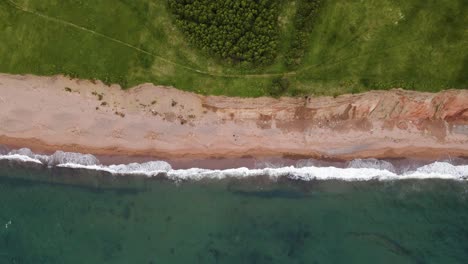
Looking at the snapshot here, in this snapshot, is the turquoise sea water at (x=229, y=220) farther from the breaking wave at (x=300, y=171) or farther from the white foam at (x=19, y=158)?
the white foam at (x=19, y=158)

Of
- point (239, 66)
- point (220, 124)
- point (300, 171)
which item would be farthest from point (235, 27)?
point (300, 171)

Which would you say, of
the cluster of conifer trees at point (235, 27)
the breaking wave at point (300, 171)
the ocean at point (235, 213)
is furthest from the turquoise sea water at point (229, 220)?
the cluster of conifer trees at point (235, 27)

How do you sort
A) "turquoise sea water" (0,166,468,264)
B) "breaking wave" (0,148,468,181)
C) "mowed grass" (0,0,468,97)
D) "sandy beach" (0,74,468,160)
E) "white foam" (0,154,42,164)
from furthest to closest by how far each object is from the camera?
1. "white foam" (0,154,42,164)
2. "breaking wave" (0,148,468,181)
3. "sandy beach" (0,74,468,160)
4. "turquoise sea water" (0,166,468,264)
5. "mowed grass" (0,0,468,97)

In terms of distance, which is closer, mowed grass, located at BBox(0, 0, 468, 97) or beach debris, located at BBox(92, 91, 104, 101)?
mowed grass, located at BBox(0, 0, 468, 97)

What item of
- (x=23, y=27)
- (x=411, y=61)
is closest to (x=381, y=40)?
(x=411, y=61)

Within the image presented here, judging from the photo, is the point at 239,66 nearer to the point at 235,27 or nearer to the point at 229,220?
the point at 235,27

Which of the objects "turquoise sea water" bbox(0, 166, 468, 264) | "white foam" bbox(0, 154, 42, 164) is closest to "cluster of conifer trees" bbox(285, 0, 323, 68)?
"turquoise sea water" bbox(0, 166, 468, 264)

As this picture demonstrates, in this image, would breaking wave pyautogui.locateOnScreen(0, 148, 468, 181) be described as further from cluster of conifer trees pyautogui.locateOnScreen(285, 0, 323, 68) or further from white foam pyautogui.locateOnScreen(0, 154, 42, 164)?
cluster of conifer trees pyautogui.locateOnScreen(285, 0, 323, 68)

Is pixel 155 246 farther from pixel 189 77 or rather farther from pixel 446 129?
pixel 446 129
